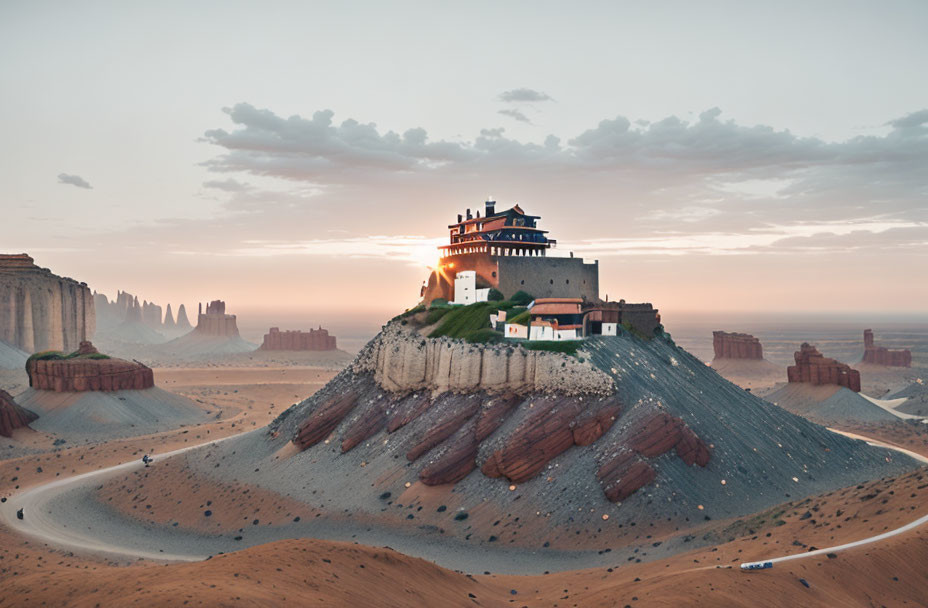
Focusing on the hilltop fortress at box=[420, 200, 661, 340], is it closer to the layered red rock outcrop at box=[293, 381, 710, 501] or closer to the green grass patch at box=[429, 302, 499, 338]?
the green grass patch at box=[429, 302, 499, 338]

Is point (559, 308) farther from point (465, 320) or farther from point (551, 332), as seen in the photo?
point (465, 320)

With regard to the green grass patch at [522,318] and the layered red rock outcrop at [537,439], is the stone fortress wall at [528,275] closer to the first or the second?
the green grass patch at [522,318]

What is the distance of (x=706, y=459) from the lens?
5522cm

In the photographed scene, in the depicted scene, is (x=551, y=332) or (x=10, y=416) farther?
(x=10, y=416)

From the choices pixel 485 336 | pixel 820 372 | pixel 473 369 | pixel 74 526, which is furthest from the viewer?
pixel 820 372

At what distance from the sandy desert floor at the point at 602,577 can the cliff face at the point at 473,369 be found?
628 inches

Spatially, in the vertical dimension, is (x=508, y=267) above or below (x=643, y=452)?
above

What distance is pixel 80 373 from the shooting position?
120m

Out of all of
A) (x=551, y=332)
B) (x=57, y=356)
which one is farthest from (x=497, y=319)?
(x=57, y=356)

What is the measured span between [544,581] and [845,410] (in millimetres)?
92190

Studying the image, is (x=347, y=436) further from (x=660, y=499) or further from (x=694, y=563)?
(x=694, y=563)

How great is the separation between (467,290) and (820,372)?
7547 centimetres

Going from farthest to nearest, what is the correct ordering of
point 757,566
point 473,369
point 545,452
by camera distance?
point 473,369 < point 545,452 < point 757,566

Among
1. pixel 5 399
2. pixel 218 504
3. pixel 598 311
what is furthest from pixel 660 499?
pixel 5 399
